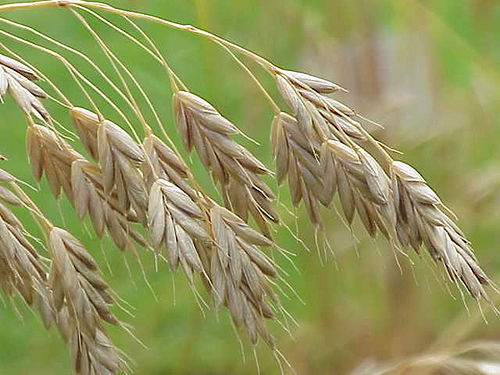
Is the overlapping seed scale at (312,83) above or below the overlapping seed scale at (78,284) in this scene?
→ above

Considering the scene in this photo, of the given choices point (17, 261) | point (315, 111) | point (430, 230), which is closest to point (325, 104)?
point (315, 111)

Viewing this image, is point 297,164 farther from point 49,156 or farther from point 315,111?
point 49,156

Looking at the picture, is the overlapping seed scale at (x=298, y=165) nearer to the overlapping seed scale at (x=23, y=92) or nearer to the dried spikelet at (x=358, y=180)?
the dried spikelet at (x=358, y=180)

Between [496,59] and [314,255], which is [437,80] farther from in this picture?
[314,255]

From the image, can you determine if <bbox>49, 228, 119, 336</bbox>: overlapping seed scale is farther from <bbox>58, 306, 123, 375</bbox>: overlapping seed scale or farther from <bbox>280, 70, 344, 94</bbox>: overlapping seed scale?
<bbox>280, 70, 344, 94</bbox>: overlapping seed scale

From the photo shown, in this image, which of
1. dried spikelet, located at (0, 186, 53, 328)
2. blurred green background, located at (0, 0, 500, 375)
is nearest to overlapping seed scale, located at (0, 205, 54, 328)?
dried spikelet, located at (0, 186, 53, 328)

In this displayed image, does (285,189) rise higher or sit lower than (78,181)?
lower

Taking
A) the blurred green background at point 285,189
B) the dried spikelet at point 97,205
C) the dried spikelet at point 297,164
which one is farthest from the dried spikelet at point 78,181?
the blurred green background at point 285,189
